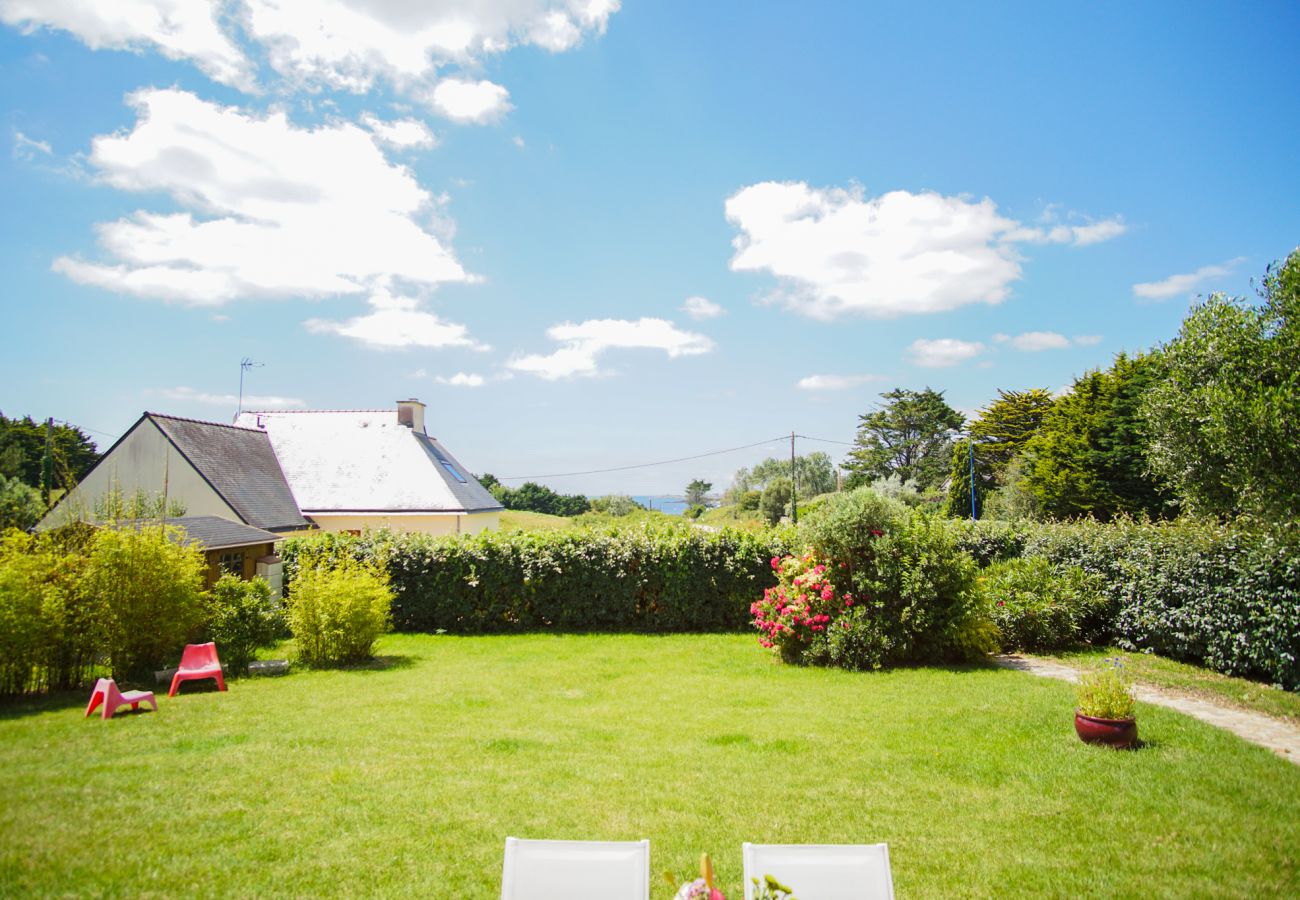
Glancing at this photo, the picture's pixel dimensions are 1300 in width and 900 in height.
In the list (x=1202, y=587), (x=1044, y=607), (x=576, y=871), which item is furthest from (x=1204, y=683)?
(x=576, y=871)

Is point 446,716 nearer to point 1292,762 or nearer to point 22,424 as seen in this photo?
point 1292,762

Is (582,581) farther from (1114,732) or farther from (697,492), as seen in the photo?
(697,492)

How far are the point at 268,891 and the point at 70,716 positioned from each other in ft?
17.4

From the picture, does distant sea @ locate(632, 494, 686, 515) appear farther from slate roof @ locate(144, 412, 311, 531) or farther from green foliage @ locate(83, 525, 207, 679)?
green foliage @ locate(83, 525, 207, 679)

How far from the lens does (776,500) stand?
55969mm

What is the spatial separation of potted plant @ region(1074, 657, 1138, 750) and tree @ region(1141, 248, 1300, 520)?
6.02 m

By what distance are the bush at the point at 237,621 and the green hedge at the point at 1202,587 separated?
572 inches

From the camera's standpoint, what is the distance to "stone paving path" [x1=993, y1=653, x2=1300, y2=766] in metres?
6.76

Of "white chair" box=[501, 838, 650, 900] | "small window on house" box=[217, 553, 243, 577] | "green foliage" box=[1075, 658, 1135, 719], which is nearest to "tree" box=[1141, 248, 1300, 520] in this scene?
"green foliage" box=[1075, 658, 1135, 719]

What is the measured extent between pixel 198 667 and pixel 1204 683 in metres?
13.9

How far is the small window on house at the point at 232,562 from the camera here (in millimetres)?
14180

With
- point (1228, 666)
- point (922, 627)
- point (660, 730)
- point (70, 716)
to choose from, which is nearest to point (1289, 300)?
point (1228, 666)

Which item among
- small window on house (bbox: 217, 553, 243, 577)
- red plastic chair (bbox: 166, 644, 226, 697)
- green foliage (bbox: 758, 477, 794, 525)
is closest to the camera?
red plastic chair (bbox: 166, 644, 226, 697)

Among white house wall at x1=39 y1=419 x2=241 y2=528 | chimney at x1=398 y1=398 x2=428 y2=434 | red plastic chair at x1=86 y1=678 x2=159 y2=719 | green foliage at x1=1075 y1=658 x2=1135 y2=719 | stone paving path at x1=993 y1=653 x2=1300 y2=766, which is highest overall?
chimney at x1=398 y1=398 x2=428 y2=434
